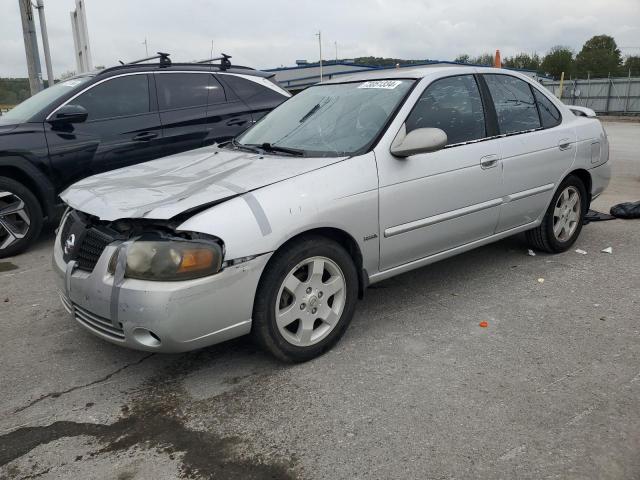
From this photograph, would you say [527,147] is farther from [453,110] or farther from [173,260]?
[173,260]

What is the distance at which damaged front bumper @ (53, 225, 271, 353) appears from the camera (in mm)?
2678

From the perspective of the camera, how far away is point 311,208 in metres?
3.04

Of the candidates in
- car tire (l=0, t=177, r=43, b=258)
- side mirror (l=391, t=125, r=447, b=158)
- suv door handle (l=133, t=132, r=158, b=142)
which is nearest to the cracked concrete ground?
side mirror (l=391, t=125, r=447, b=158)

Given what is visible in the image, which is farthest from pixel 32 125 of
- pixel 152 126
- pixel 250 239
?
Answer: pixel 250 239

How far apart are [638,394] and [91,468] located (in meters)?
2.66

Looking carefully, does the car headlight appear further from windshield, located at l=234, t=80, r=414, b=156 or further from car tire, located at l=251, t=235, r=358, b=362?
windshield, located at l=234, t=80, r=414, b=156

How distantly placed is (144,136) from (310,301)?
3.64 m

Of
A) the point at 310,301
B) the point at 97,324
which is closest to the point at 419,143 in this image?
the point at 310,301

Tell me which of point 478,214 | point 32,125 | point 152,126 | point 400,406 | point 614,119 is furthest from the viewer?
point 614,119

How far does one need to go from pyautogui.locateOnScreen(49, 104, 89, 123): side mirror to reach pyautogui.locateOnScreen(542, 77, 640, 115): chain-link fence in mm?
33532

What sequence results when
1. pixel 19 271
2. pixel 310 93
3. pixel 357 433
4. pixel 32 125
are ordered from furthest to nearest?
pixel 32 125, pixel 19 271, pixel 310 93, pixel 357 433

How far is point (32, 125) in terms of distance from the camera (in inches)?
215

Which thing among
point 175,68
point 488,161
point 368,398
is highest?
point 175,68

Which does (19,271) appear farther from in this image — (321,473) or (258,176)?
(321,473)
